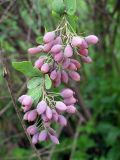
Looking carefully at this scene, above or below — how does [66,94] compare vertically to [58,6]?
below

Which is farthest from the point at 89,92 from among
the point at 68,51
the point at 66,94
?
the point at 68,51

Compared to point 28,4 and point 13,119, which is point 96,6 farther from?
point 13,119

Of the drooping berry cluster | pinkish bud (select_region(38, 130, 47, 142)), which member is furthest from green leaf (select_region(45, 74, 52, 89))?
pinkish bud (select_region(38, 130, 47, 142))

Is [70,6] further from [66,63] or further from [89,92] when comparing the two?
[89,92]

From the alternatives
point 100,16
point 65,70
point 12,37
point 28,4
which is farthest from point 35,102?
point 100,16

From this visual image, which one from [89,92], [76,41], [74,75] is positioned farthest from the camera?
[89,92]

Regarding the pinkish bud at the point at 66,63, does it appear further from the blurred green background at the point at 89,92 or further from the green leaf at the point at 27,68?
the blurred green background at the point at 89,92

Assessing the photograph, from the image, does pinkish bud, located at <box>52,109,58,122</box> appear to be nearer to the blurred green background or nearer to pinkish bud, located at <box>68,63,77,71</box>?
pinkish bud, located at <box>68,63,77,71</box>
